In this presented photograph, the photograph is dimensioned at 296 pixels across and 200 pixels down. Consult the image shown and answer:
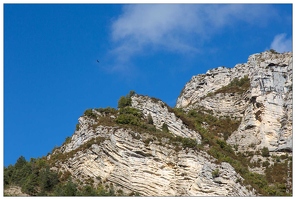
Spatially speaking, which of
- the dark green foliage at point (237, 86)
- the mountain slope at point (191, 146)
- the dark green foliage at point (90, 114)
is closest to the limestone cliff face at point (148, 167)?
the mountain slope at point (191, 146)

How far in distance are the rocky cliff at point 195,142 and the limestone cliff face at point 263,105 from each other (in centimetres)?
10

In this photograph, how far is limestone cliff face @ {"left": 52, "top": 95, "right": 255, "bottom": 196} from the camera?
Answer: 60625 mm

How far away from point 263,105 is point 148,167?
2022 cm

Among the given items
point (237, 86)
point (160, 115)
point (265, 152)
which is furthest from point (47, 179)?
point (237, 86)

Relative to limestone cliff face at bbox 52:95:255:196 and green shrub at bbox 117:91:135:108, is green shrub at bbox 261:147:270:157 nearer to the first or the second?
limestone cliff face at bbox 52:95:255:196

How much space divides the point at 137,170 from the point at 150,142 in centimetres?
294

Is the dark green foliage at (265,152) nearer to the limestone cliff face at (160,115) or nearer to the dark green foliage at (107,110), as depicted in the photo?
the limestone cliff face at (160,115)

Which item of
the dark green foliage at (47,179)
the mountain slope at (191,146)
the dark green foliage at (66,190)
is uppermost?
the mountain slope at (191,146)

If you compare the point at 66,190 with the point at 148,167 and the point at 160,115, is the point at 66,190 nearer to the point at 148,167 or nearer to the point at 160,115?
the point at 148,167

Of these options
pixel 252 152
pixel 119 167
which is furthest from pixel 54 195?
pixel 252 152

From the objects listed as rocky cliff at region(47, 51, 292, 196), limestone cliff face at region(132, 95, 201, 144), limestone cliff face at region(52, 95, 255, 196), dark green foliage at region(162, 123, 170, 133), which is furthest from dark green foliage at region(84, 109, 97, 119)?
dark green foliage at region(162, 123, 170, 133)

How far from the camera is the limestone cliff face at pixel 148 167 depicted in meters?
60.6

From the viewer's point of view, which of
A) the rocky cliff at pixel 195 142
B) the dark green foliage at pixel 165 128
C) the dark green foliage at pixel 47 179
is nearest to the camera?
the dark green foliage at pixel 47 179

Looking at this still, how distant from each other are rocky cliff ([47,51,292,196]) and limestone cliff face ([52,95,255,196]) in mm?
77
